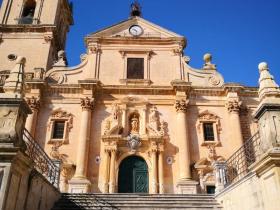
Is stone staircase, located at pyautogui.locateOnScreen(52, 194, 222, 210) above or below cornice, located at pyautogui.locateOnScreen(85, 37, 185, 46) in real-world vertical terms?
below

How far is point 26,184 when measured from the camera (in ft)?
24.6

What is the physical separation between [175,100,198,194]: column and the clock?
6455 millimetres

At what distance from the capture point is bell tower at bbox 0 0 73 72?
879 inches

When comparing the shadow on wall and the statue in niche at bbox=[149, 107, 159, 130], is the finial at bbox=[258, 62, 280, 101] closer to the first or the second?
the shadow on wall

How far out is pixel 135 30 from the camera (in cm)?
2211

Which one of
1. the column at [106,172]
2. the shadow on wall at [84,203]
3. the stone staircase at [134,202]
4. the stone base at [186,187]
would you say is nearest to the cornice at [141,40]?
the column at [106,172]

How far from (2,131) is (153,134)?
11.6 metres

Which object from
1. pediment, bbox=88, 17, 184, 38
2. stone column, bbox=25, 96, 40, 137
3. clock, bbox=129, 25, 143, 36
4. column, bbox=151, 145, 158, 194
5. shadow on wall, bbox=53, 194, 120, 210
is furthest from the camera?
clock, bbox=129, 25, 143, 36

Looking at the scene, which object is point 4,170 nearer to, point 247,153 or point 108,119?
point 247,153

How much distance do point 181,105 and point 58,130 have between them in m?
7.79

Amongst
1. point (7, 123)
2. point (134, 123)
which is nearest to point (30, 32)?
point (134, 123)

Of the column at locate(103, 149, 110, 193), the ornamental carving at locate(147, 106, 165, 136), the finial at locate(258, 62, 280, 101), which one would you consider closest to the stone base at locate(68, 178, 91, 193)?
the column at locate(103, 149, 110, 193)

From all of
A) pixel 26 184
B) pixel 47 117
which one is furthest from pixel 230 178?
pixel 47 117

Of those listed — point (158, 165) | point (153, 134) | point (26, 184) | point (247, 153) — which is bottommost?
point (26, 184)
